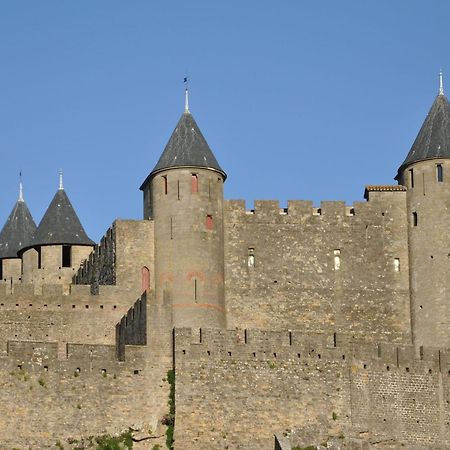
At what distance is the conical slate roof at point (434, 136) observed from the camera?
8119 centimetres

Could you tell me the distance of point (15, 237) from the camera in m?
90.8

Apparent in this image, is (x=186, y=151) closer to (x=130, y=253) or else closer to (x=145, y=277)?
(x=130, y=253)

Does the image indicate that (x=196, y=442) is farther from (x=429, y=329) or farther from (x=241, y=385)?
(x=429, y=329)

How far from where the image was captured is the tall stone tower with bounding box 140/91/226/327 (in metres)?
76.8

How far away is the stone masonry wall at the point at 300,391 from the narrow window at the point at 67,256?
13.6m

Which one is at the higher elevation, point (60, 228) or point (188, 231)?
point (60, 228)

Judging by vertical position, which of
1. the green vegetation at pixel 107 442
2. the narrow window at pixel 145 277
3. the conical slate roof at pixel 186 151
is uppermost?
the conical slate roof at pixel 186 151

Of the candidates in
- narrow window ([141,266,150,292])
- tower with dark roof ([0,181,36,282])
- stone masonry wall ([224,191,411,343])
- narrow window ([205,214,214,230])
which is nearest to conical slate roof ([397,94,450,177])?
stone masonry wall ([224,191,411,343])

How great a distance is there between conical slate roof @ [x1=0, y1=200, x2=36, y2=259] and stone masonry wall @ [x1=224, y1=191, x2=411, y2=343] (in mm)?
13658

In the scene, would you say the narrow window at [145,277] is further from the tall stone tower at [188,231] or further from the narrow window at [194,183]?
the narrow window at [194,183]

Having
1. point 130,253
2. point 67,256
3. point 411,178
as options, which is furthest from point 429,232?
point 67,256

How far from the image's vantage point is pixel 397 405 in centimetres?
7319

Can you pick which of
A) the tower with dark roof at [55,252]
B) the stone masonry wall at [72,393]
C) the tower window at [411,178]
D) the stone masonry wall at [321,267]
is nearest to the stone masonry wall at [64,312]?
the stone masonry wall at [321,267]

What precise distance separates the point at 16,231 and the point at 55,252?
22.9 feet
